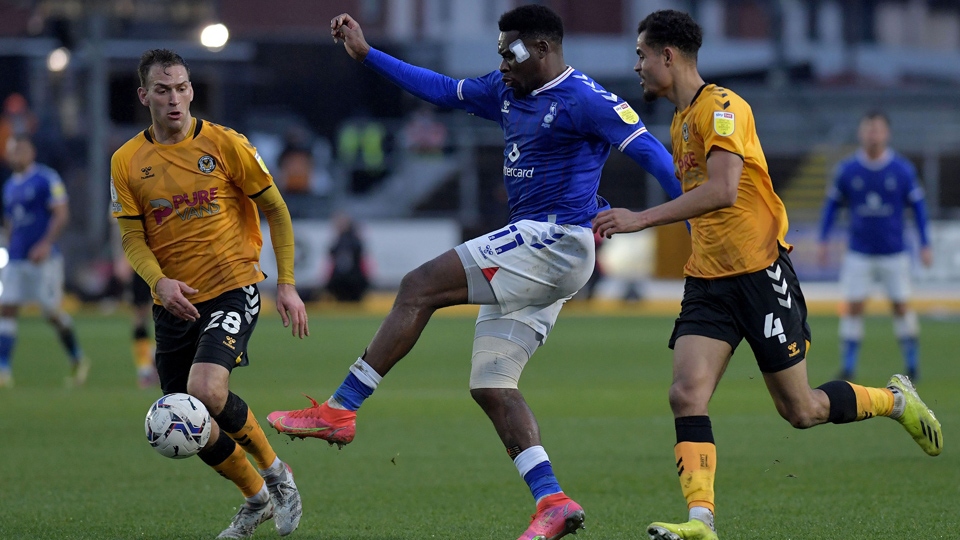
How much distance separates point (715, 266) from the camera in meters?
6.04

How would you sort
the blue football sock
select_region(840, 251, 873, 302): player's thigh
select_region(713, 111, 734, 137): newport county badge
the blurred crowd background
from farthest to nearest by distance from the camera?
the blurred crowd background < select_region(840, 251, 873, 302): player's thigh < the blue football sock < select_region(713, 111, 734, 137): newport county badge

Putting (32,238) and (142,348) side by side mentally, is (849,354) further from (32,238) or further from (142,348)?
(32,238)

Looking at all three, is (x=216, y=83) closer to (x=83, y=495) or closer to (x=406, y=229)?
(x=406, y=229)

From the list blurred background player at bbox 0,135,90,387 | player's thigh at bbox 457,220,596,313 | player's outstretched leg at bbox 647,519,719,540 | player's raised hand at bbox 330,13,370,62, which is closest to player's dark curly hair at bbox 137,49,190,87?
player's raised hand at bbox 330,13,370,62

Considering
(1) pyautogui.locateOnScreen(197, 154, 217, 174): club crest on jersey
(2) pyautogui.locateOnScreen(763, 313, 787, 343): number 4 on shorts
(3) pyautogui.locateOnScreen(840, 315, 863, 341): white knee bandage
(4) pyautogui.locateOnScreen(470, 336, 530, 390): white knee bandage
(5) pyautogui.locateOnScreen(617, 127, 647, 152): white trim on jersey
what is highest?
(5) pyautogui.locateOnScreen(617, 127, 647, 152): white trim on jersey

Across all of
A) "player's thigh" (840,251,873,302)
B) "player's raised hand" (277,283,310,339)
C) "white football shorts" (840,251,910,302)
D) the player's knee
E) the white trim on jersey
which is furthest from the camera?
"player's thigh" (840,251,873,302)

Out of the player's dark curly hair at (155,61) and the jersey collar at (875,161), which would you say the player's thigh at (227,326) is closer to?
the player's dark curly hair at (155,61)

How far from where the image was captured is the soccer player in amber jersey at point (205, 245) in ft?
21.0

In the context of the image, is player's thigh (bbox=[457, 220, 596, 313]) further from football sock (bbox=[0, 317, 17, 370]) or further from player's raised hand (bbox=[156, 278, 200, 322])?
football sock (bbox=[0, 317, 17, 370])

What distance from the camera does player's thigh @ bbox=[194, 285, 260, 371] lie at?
6.26 m

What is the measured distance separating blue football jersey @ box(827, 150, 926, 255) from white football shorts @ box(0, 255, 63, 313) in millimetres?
8546

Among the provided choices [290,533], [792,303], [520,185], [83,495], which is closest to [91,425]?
[83,495]

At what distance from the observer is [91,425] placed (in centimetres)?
1074

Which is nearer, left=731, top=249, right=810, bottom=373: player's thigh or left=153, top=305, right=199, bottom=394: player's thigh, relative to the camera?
left=731, top=249, right=810, bottom=373: player's thigh
